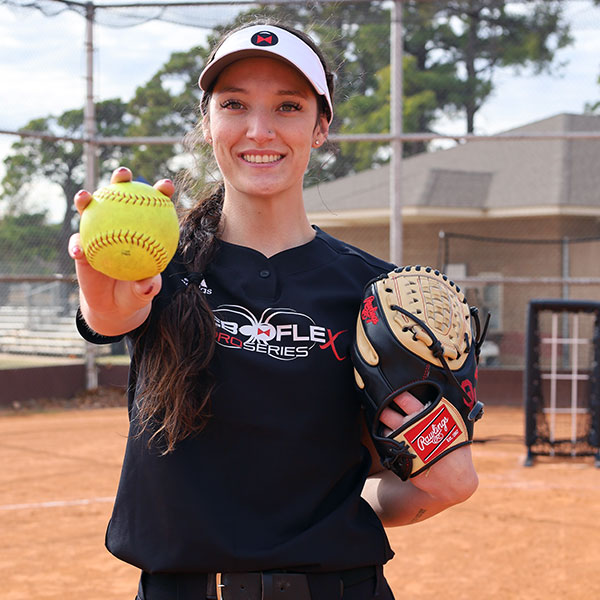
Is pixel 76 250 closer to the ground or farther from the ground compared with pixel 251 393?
farther from the ground

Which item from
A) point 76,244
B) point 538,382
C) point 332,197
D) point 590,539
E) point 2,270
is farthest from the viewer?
point 332,197

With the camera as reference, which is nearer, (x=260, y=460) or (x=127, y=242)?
(x=127, y=242)

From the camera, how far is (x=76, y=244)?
1440 millimetres

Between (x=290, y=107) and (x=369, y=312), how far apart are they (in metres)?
0.49

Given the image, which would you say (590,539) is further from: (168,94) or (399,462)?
(168,94)

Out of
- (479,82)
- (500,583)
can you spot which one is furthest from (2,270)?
(500,583)

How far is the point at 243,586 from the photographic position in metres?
1.54

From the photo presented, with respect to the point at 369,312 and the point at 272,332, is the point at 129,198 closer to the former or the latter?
the point at 272,332

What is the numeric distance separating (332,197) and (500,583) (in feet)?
39.6

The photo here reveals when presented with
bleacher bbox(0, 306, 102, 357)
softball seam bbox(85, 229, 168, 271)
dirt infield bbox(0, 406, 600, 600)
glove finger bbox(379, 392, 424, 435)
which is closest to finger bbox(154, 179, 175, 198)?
softball seam bbox(85, 229, 168, 271)

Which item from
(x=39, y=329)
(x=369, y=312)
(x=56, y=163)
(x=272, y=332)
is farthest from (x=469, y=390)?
(x=39, y=329)

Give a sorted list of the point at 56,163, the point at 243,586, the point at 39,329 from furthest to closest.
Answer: the point at 39,329 → the point at 56,163 → the point at 243,586

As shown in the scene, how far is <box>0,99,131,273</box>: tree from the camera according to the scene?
10.3 metres

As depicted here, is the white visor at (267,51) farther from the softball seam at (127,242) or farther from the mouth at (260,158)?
the softball seam at (127,242)
